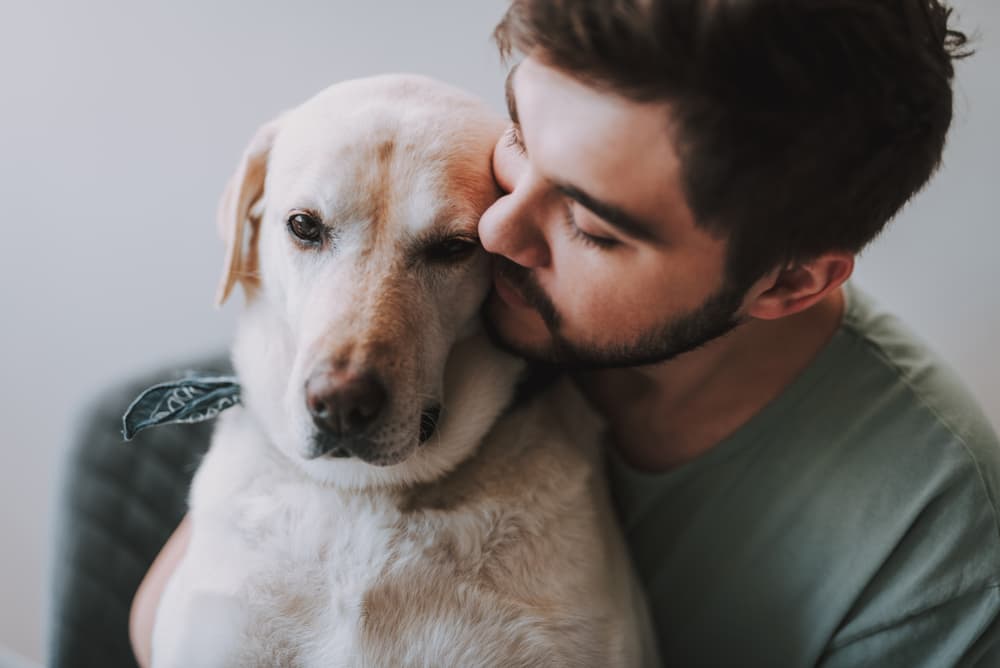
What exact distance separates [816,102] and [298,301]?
85 cm

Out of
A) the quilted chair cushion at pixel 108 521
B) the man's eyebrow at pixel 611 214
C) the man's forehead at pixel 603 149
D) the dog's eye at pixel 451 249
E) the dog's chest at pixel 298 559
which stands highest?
the man's forehead at pixel 603 149

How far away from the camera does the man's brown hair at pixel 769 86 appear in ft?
3.61

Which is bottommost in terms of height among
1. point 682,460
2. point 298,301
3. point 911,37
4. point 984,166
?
point 682,460

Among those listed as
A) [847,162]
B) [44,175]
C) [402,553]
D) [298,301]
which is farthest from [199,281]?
[847,162]

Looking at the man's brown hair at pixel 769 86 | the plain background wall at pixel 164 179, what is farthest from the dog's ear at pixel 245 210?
the plain background wall at pixel 164 179

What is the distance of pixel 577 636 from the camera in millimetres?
1317

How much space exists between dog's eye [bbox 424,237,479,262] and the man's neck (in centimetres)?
50

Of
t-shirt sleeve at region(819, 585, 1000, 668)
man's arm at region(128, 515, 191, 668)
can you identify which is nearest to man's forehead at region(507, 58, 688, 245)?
t-shirt sleeve at region(819, 585, 1000, 668)

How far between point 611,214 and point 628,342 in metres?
0.29

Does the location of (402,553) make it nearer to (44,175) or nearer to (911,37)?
(911,37)

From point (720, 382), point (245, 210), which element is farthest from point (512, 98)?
point (720, 382)

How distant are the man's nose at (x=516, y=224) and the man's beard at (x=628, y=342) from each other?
10 cm

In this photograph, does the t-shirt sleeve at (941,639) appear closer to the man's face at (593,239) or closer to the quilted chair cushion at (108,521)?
the man's face at (593,239)

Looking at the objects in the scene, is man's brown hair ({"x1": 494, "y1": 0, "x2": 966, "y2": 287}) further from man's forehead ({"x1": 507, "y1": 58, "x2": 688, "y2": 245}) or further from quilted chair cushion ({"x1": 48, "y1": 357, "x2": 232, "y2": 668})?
quilted chair cushion ({"x1": 48, "y1": 357, "x2": 232, "y2": 668})
